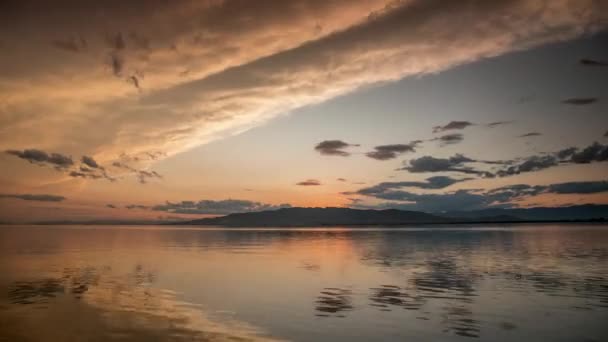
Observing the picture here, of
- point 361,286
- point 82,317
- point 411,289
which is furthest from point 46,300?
point 411,289

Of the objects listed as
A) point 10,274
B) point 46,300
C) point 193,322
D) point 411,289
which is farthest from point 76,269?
point 411,289

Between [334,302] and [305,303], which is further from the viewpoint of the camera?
[334,302]

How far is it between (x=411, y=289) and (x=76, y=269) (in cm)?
2548

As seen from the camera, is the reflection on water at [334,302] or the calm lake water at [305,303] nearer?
the calm lake water at [305,303]

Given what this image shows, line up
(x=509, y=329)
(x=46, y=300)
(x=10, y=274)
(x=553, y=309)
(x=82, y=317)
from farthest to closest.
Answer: (x=10, y=274) < (x=46, y=300) < (x=553, y=309) < (x=82, y=317) < (x=509, y=329)

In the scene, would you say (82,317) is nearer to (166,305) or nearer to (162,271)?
(166,305)

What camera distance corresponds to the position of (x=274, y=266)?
37875mm

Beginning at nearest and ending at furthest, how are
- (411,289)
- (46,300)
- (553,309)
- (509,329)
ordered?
(509,329) → (553,309) → (46,300) → (411,289)

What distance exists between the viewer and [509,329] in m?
16.6

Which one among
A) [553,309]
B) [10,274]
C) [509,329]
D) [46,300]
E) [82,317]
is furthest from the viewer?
[10,274]

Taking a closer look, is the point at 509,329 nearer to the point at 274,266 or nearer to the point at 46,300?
the point at 46,300

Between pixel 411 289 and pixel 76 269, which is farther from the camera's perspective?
pixel 76 269

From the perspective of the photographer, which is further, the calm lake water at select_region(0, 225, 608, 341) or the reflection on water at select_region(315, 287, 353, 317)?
the reflection on water at select_region(315, 287, 353, 317)

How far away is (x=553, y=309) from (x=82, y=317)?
20.5 m
